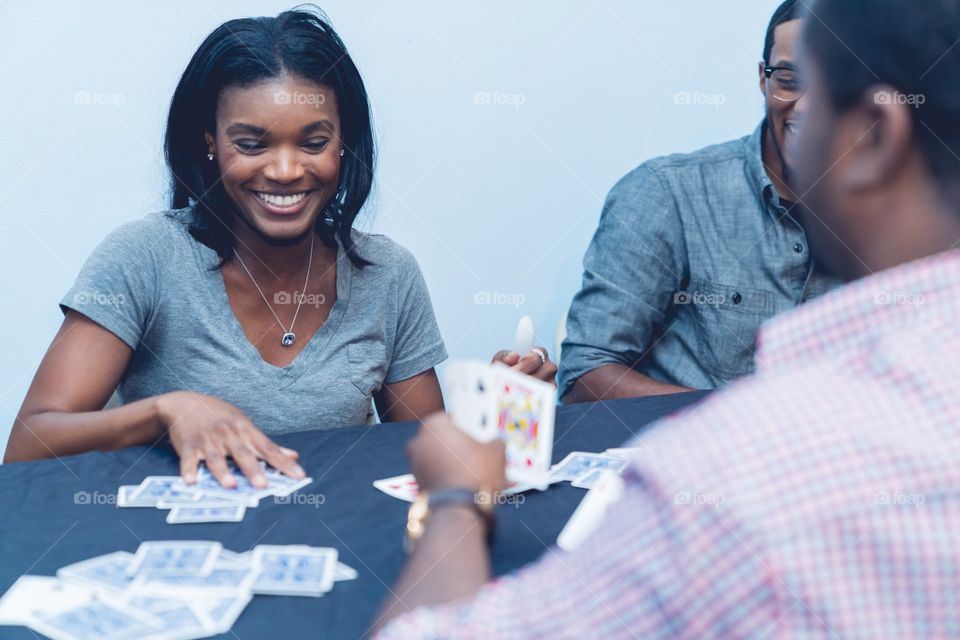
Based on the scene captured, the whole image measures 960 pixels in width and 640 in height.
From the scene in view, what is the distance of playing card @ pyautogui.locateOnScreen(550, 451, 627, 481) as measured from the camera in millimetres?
1454

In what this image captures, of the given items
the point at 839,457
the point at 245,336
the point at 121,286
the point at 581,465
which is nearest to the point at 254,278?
the point at 245,336

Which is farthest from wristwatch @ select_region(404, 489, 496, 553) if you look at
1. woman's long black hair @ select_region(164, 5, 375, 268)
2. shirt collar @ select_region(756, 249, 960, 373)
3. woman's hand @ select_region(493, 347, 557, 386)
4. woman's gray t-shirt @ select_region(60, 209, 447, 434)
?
woman's long black hair @ select_region(164, 5, 375, 268)

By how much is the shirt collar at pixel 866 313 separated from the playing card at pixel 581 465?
726mm

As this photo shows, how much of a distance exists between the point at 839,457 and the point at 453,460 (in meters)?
0.52

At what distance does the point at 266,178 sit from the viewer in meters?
1.86

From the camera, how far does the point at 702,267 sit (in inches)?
88.4

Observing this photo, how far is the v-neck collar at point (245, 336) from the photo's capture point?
5.97 ft

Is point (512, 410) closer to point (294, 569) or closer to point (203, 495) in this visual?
point (294, 569)

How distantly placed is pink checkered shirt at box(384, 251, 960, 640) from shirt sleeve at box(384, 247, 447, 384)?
141 centimetres

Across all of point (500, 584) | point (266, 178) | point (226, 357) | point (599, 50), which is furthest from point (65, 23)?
point (500, 584)

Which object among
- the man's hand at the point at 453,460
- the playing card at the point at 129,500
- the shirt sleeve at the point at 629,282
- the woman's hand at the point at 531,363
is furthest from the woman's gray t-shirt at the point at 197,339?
the man's hand at the point at 453,460

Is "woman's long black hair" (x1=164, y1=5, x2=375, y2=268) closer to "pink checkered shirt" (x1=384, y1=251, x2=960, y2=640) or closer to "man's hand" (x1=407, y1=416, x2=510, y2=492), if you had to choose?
"man's hand" (x1=407, y1=416, x2=510, y2=492)

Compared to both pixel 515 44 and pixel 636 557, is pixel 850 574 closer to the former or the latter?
pixel 636 557

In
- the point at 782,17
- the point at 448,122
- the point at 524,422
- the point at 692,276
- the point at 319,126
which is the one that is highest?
the point at 782,17
